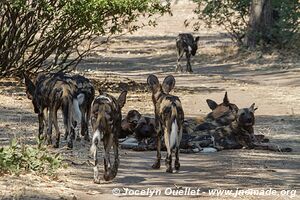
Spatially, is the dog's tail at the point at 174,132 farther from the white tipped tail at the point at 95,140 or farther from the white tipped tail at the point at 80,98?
the white tipped tail at the point at 80,98

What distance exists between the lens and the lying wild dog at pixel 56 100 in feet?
35.0

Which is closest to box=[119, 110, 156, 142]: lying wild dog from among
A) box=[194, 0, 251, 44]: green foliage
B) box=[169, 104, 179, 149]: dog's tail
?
box=[169, 104, 179, 149]: dog's tail

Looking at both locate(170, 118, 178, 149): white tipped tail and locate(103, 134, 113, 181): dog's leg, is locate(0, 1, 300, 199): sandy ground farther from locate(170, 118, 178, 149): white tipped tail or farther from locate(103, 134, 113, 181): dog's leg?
locate(170, 118, 178, 149): white tipped tail

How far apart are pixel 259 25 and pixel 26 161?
22696 millimetres

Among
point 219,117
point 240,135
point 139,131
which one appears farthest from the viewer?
point 219,117

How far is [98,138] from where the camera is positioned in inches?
336

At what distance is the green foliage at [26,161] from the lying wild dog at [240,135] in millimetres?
2975

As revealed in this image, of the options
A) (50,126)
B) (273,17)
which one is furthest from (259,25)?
(50,126)

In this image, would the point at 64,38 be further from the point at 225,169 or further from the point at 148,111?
the point at 225,169

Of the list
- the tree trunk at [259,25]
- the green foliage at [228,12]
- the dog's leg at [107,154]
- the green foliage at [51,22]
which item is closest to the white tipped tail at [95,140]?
the dog's leg at [107,154]

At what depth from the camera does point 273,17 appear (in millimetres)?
31266

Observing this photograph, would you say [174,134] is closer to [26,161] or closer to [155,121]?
[155,121]

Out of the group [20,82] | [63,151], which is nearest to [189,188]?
[63,151]

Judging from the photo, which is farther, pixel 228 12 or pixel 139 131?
pixel 228 12
